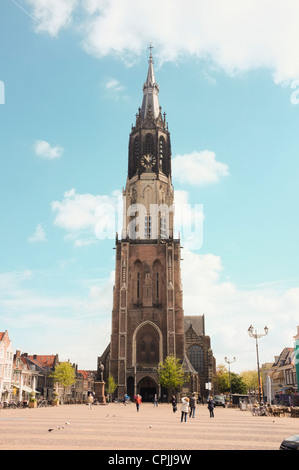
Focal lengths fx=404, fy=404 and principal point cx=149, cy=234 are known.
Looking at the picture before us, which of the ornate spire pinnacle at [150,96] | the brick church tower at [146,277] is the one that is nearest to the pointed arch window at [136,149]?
the brick church tower at [146,277]

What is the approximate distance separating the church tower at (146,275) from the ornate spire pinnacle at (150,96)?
3.41 metres

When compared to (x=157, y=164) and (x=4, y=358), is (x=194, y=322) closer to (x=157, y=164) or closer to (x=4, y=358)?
(x=157, y=164)

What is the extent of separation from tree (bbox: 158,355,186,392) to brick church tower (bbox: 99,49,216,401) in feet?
7.93

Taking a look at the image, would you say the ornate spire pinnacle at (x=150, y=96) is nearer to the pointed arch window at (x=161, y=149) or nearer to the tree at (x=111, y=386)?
the pointed arch window at (x=161, y=149)

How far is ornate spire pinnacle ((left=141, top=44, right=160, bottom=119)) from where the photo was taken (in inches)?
3130

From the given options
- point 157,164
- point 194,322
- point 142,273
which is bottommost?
point 194,322

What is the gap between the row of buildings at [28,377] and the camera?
Result: 5397 cm

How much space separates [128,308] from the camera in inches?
2463

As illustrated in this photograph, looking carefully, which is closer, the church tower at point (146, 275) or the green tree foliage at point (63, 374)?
the church tower at point (146, 275)

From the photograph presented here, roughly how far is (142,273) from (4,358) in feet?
77.6

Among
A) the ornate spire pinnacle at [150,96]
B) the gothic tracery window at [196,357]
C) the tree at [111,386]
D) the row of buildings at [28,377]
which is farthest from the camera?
the ornate spire pinnacle at [150,96]

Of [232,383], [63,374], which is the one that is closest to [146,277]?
[63,374]
